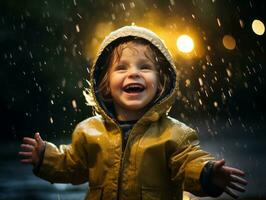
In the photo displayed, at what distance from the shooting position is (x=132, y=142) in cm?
402

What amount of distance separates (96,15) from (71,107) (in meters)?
2.82

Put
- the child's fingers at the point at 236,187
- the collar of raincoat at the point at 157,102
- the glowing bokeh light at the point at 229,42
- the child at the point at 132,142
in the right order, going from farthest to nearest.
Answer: the glowing bokeh light at the point at 229,42 < the collar of raincoat at the point at 157,102 < the child at the point at 132,142 < the child's fingers at the point at 236,187

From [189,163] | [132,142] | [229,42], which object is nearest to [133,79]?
[132,142]

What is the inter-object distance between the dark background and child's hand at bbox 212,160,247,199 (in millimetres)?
5851

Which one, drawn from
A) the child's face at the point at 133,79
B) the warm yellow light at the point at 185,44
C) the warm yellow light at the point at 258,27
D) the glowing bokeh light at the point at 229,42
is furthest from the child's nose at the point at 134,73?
the warm yellow light at the point at 185,44

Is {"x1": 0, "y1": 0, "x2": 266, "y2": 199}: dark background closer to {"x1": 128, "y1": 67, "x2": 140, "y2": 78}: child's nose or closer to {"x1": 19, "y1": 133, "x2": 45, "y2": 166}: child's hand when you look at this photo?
{"x1": 19, "y1": 133, "x2": 45, "y2": 166}: child's hand

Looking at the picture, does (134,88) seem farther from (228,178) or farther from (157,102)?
(228,178)

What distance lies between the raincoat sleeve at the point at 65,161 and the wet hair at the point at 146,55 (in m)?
0.42

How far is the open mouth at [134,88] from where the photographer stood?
4.14 meters

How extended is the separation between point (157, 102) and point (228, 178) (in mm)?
927

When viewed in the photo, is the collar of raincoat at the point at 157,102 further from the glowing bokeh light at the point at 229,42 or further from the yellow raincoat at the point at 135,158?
the glowing bokeh light at the point at 229,42

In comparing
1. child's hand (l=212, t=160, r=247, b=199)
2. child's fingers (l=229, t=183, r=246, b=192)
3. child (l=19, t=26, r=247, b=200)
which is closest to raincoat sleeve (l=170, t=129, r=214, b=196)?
child (l=19, t=26, r=247, b=200)

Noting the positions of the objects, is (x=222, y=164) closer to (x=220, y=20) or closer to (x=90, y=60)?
(x=90, y=60)

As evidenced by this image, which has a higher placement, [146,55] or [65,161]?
[146,55]
